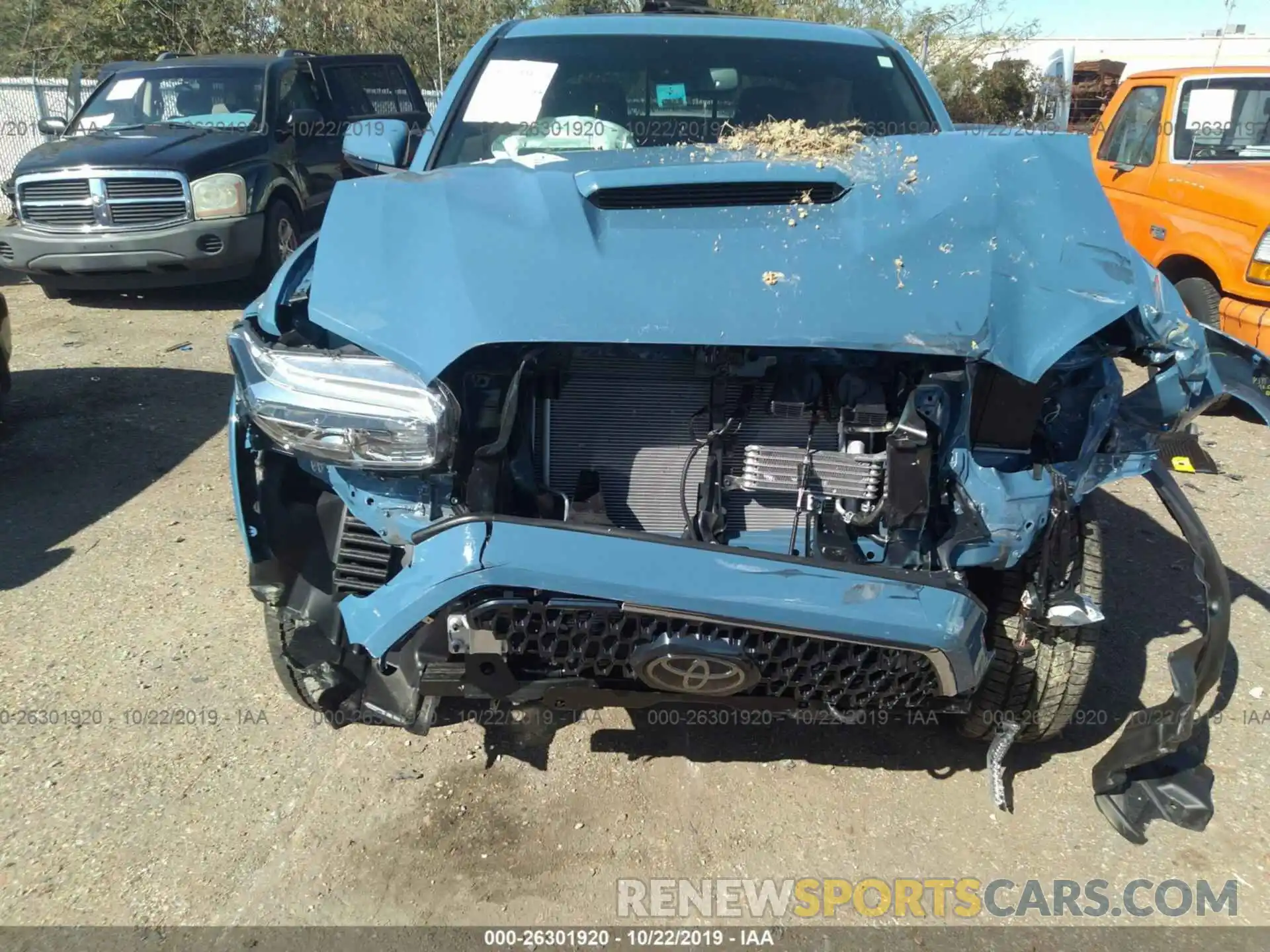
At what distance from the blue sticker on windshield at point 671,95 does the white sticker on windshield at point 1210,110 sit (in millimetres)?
4293

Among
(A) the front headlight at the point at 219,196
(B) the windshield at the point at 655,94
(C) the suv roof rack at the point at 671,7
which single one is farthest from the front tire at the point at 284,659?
(A) the front headlight at the point at 219,196

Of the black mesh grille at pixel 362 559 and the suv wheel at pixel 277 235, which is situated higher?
the black mesh grille at pixel 362 559

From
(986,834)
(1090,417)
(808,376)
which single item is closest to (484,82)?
(808,376)

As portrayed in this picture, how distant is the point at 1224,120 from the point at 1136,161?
1.72 ft

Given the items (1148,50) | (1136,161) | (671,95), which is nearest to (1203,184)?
(1136,161)

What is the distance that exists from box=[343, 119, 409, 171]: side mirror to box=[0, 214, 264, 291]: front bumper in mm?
4232

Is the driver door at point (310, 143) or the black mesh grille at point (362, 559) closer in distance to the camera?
the black mesh grille at point (362, 559)

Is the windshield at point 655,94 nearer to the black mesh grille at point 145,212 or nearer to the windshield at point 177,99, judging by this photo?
the black mesh grille at point 145,212

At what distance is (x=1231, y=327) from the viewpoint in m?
5.38

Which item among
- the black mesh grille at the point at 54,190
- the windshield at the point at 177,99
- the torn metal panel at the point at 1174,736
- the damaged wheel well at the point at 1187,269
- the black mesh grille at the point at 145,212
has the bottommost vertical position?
the torn metal panel at the point at 1174,736

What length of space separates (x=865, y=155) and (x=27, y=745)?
287cm

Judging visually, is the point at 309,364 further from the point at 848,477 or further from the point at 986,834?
the point at 986,834

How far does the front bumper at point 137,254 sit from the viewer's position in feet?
23.0

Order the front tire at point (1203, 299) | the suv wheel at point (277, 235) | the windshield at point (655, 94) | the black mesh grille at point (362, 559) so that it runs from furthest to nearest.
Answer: the suv wheel at point (277, 235)
the front tire at point (1203, 299)
the windshield at point (655, 94)
the black mesh grille at point (362, 559)
